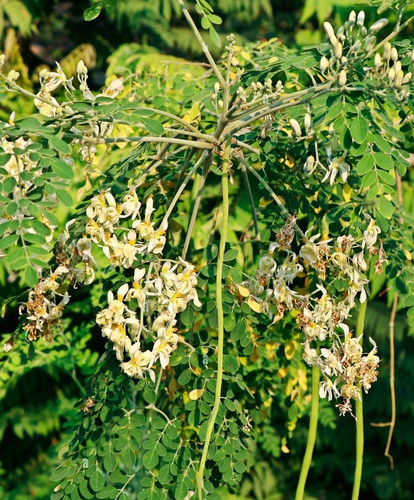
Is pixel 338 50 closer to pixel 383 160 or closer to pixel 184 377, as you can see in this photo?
pixel 383 160

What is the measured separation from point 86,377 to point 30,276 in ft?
4.72

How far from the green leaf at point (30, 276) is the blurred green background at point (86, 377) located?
1.17 metres

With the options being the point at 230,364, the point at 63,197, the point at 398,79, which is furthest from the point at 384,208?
the point at 63,197

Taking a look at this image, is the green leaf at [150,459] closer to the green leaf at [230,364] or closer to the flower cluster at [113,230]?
the green leaf at [230,364]

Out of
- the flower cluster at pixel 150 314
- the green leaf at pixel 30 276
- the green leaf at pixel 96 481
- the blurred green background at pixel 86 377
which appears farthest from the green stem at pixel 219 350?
the blurred green background at pixel 86 377

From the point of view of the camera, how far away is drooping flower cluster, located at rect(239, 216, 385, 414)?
3.39 ft

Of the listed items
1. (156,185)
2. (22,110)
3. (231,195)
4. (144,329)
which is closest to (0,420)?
(22,110)

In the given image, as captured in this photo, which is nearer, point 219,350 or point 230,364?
point 219,350

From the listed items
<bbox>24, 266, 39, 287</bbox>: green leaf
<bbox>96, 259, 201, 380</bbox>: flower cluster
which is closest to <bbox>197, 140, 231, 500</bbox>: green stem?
<bbox>96, 259, 201, 380</bbox>: flower cluster

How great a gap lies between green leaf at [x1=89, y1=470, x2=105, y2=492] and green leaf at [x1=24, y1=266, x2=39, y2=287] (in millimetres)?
325

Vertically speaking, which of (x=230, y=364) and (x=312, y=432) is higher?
(x=230, y=364)

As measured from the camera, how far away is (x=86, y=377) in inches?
89.6

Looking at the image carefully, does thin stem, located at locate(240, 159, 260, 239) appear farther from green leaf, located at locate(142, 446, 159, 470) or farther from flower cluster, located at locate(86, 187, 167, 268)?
green leaf, located at locate(142, 446, 159, 470)

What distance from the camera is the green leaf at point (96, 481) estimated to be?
→ 1.05 metres
